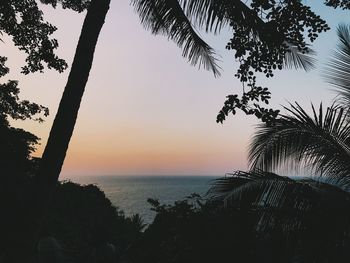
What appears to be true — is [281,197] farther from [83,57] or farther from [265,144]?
[83,57]

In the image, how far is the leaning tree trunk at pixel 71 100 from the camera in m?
4.90

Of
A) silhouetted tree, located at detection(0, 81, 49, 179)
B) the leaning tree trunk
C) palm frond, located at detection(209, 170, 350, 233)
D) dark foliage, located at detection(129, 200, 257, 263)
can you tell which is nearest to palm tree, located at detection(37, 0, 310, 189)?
the leaning tree trunk

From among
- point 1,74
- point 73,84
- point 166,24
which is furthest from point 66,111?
point 1,74

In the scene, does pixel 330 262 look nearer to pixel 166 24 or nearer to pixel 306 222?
pixel 306 222

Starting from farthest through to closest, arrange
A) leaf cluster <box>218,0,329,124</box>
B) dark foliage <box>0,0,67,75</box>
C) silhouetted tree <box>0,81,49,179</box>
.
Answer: silhouetted tree <box>0,81,49,179</box> < dark foliage <box>0,0,67,75</box> < leaf cluster <box>218,0,329,124</box>

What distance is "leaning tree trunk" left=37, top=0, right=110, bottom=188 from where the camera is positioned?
4.90 meters

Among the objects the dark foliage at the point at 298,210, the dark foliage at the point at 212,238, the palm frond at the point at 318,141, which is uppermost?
the palm frond at the point at 318,141

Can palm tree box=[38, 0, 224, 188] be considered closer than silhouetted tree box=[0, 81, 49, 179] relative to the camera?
Yes

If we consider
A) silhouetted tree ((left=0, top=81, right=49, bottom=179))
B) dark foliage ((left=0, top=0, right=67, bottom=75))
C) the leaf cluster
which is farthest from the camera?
silhouetted tree ((left=0, top=81, right=49, bottom=179))

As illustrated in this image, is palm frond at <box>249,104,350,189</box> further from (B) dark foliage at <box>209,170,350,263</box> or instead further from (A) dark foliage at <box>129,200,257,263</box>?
(A) dark foliage at <box>129,200,257,263</box>

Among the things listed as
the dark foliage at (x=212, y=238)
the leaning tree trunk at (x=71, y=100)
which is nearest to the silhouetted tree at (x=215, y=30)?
the leaning tree trunk at (x=71, y=100)

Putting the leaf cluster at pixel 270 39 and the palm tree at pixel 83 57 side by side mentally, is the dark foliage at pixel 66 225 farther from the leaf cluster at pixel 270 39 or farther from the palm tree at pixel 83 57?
the leaf cluster at pixel 270 39

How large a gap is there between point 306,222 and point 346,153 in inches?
45.2

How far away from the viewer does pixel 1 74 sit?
1194 cm
